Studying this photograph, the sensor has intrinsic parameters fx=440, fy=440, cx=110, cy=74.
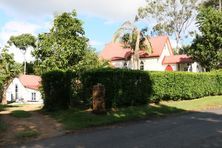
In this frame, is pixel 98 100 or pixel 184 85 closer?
pixel 98 100

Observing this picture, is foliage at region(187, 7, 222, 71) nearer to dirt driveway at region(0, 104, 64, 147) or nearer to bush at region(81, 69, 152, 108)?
bush at region(81, 69, 152, 108)

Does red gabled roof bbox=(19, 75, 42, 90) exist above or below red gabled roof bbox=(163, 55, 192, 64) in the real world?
below

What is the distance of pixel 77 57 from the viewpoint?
121 ft

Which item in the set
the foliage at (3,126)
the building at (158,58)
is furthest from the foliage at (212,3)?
the foliage at (3,126)

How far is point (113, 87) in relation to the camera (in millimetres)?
21266

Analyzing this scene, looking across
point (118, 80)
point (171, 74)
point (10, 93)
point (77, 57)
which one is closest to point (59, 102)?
point (118, 80)

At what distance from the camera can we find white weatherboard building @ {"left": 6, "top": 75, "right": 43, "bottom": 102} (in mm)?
74856

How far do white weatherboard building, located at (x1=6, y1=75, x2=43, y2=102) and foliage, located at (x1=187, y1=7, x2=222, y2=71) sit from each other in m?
39.3

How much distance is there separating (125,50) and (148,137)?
54078mm

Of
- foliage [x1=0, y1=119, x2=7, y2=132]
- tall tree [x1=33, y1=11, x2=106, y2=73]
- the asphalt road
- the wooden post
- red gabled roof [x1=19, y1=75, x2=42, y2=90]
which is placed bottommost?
the asphalt road

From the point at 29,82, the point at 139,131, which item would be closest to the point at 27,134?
the point at 139,131

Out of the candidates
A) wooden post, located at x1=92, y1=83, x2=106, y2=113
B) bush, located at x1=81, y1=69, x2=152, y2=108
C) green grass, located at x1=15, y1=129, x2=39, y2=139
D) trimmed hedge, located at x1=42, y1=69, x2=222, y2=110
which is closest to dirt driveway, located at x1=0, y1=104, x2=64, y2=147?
green grass, located at x1=15, y1=129, x2=39, y2=139

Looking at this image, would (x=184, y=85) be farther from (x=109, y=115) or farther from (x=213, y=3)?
(x=213, y=3)

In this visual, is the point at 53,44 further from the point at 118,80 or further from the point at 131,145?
the point at 131,145
